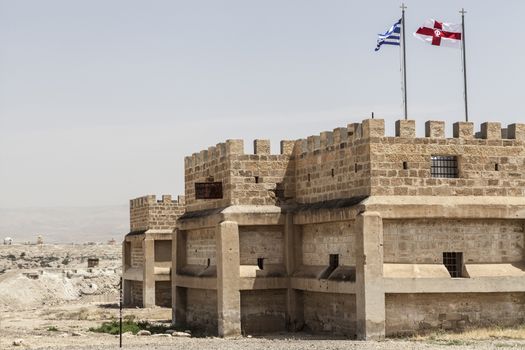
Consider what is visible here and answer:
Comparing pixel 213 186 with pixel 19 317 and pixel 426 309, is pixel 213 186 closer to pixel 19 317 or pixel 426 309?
pixel 426 309

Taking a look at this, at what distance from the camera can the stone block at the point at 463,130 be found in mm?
24066

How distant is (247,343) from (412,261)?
476 cm

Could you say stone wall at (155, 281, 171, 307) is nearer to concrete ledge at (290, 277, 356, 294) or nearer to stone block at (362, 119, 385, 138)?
concrete ledge at (290, 277, 356, 294)

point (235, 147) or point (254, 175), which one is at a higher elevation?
point (235, 147)

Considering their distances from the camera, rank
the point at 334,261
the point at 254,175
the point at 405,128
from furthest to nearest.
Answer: the point at 254,175 → the point at 334,261 → the point at 405,128

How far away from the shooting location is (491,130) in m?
24.4

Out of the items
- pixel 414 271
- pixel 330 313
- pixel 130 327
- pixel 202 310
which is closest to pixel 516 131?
pixel 414 271

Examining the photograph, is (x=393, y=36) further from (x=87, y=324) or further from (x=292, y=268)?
(x=87, y=324)

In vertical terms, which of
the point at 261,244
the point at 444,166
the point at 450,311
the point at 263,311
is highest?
the point at 444,166

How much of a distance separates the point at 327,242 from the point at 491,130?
5.42 m

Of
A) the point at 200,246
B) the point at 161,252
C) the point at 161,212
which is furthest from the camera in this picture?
the point at 161,212

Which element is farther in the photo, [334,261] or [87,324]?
[87,324]

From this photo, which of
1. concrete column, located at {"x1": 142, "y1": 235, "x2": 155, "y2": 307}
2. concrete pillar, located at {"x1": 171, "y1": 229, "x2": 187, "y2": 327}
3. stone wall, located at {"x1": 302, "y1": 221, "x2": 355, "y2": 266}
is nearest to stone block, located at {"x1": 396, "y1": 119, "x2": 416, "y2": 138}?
stone wall, located at {"x1": 302, "y1": 221, "x2": 355, "y2": 266}

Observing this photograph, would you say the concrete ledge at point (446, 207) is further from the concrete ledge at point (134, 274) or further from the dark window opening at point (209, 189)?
the concrete ledge at point (134, 274)
